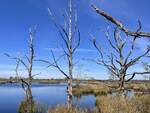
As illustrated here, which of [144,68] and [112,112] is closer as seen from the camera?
[112,112]

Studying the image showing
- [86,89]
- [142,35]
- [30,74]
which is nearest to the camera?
[142,35]

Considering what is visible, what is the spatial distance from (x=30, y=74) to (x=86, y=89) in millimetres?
41360

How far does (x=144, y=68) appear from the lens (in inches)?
698

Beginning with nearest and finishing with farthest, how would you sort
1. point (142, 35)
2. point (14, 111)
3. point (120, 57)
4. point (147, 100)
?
point (142, 35) < point (120, 57) < point (147, 100) < point (14, 111)

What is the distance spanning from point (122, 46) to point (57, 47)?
12.6 ft

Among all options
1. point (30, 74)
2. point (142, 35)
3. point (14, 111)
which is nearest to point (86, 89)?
point (14, 111)

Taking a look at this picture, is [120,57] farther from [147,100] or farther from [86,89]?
[86,89]

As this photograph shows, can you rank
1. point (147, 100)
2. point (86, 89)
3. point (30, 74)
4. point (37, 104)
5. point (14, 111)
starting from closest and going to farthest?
point (147, 100) → point (30, 74) → point (37, 104) → point (14, 111) → point (86, 89)

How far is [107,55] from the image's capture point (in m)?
15.5

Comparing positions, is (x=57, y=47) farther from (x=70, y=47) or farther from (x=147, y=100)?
(x=147, y=100)

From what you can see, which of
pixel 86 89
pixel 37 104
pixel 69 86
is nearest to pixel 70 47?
pixel 69 86

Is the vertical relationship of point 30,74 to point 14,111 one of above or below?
above

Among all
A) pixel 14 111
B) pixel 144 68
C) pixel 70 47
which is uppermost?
pixel 70 47

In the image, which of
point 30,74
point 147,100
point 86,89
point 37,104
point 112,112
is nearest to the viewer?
point 112,112
